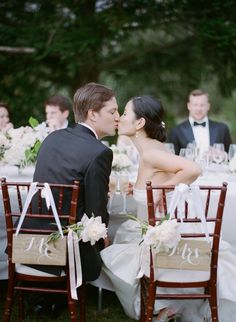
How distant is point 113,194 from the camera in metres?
4.02

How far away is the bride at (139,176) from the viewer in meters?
3.46

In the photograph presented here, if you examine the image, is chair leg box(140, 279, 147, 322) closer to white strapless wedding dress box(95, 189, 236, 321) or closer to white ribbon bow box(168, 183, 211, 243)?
white strapless wedding dress box(95, 189, 236, 321)

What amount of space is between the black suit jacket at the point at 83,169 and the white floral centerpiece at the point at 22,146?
1060mm

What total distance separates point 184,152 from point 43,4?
571 centimetres

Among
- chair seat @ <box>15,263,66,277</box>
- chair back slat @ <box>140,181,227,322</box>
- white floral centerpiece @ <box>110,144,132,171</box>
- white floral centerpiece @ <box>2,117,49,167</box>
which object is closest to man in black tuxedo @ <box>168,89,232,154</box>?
white floral centerpiece @ <box>110,144,132,171</box>

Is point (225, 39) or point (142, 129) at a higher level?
point (225, 39)

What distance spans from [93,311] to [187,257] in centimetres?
122

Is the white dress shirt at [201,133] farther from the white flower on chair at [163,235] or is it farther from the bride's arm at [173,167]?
the white flower on chair at [163,235]

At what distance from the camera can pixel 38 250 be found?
3.08 metres

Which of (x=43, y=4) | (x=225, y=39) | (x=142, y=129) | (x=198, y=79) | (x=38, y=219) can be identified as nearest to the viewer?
(x=38, y=219)

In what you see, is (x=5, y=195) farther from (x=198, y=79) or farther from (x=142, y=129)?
(x=198, y=79)

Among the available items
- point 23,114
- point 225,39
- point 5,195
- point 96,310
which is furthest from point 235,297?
point 23,114

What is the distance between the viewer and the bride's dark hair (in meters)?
3.69

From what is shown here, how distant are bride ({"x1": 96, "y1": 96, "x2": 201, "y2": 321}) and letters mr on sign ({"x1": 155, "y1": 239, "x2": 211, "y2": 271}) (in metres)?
0.46
